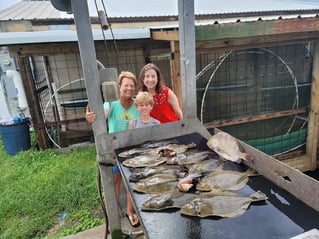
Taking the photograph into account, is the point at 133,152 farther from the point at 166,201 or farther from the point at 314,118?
the point at 314,118

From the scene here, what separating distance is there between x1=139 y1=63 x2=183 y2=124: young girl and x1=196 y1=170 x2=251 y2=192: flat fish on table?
1.25 metres

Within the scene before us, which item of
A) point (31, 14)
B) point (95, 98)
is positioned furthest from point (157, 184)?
point (31, 14)

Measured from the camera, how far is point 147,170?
4.83ft

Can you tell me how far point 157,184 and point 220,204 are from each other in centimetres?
37

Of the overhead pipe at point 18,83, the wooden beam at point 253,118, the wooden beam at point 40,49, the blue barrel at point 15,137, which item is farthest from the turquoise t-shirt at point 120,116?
the blue barrel at point 15,137

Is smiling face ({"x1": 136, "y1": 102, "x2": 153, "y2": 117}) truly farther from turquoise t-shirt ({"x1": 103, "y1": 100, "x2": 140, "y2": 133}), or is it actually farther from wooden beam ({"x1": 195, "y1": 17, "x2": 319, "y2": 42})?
wooden beam ({"x1": 195, "y1": 17, "x2": 319, "y2": 42})

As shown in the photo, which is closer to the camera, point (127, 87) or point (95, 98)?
point (95, 98)

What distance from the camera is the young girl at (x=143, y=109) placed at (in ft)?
6.98

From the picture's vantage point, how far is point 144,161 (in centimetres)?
158

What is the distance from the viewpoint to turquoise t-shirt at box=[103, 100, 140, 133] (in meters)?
2.35

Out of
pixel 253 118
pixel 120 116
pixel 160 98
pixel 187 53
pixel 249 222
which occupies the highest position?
pixel 187 53

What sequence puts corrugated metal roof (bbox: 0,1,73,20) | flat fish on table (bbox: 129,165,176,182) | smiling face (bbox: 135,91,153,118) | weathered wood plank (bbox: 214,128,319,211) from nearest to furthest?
weathered wood plank (bbox: 214,128,319,211) < flat fish on table (bbox: 129,165,176,182) < smiling face (bbox: 135,91,153,118) < corrugated metal roof (bbox: 0,1,73,20)

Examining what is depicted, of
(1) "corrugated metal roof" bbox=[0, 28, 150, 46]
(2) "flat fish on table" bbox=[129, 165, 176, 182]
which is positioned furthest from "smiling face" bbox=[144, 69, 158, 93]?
(1) "corrugated metal roof" bbox=[0, 28, 150, 46]

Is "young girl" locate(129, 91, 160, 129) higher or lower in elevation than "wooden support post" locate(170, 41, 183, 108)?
lower
